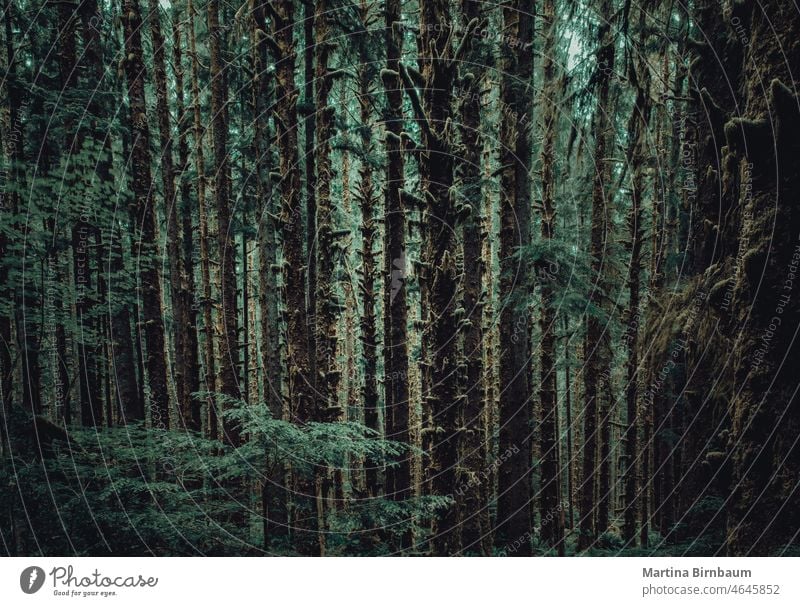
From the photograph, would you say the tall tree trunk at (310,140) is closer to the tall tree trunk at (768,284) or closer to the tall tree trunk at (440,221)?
the tall tree trunk at (440,221)

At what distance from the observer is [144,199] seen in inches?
251

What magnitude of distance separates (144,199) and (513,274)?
18.4 feet

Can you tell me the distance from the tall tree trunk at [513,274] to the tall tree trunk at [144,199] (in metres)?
4.92

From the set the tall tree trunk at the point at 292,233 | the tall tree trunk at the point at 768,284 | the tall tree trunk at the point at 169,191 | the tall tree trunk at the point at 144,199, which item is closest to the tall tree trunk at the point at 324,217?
the tall tree trunk at the point at 292,233

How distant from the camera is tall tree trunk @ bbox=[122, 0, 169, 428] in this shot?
5.79m

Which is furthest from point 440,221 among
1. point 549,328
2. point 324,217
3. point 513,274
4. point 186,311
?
point 186,311

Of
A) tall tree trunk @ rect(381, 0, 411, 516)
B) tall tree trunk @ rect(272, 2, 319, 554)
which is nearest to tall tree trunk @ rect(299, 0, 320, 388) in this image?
tall tree trunk @ rect(272, 2, 319, 554)

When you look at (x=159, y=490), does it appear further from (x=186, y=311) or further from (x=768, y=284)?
(x=768, y=284)

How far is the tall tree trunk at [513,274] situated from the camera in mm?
6301

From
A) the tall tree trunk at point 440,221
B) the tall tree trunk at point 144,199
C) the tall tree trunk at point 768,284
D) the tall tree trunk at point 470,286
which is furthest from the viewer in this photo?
the tall tree trunk at point 144,199

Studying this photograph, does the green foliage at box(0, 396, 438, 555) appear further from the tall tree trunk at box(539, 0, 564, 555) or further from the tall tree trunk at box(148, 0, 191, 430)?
the tall tree trunk at box(539, 0, 564, 555)

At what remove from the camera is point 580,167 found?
8.73 m

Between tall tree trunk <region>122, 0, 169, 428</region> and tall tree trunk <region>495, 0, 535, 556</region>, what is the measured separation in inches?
194
